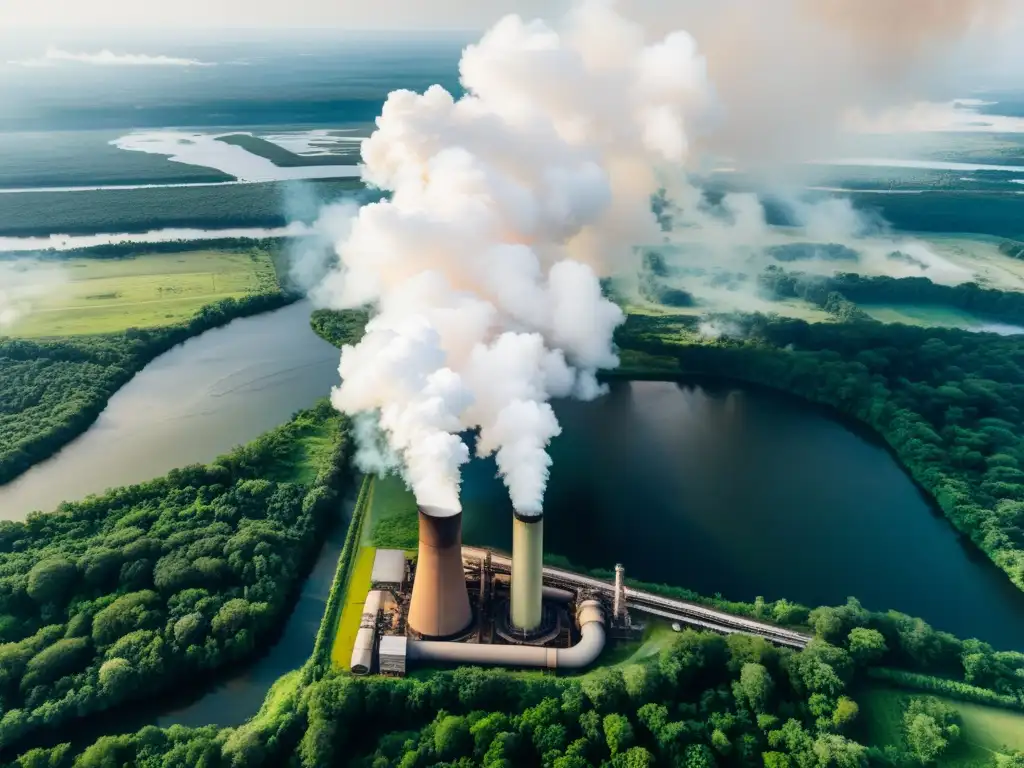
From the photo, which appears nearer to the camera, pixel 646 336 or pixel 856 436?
pixel 856 436

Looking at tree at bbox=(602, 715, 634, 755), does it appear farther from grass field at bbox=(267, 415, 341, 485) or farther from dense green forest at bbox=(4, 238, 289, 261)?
dense green forest at bbox=(4, 238, 289, 261)

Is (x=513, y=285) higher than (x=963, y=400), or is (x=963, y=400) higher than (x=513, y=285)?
(x=513, y=285)

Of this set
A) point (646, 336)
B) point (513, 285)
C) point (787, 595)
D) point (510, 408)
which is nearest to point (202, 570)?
point (510, 408)

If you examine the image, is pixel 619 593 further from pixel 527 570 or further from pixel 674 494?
pixel 674 494

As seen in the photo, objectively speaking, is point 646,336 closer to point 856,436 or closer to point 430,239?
point 856,436

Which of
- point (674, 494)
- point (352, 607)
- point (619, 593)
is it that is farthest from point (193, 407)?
point (619, 593)

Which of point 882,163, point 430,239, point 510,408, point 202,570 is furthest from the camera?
point 882,163
